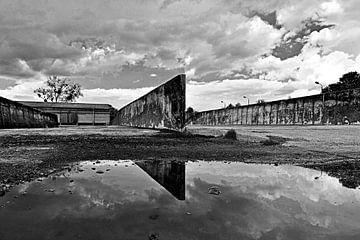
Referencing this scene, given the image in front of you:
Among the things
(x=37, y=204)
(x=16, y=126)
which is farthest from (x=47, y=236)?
(x=16, y=126)

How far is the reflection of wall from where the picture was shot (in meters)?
1.95

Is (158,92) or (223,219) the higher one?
(158,92)

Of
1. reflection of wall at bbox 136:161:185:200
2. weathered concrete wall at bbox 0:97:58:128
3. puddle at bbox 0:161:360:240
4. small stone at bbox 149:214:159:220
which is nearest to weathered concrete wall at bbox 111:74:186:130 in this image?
reflection of wall at bbox 136:161:185:200

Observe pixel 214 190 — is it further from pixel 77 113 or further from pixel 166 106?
pixel 77 113

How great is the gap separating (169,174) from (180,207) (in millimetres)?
960

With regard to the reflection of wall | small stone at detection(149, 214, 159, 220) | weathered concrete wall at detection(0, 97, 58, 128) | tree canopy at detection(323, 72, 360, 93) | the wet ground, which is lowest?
the reflection of wall

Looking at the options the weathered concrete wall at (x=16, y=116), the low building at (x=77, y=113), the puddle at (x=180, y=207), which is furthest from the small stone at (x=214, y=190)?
the low building at (x=77, y=113)

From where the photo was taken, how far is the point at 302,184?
217cm

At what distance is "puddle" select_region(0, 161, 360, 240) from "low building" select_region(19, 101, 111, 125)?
134ft

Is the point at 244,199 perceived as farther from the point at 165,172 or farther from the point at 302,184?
the point at 165,172

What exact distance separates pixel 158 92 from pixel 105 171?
8152mm

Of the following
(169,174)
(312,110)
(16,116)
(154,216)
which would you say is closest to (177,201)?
(154,216)

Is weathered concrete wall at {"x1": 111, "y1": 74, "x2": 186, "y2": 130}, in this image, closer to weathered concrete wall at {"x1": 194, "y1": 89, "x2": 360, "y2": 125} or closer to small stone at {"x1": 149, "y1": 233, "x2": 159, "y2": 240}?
small stone at {"x1": 149, "y1": 233, "x2": 159, "y2": 240}

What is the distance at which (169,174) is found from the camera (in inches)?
98.4
